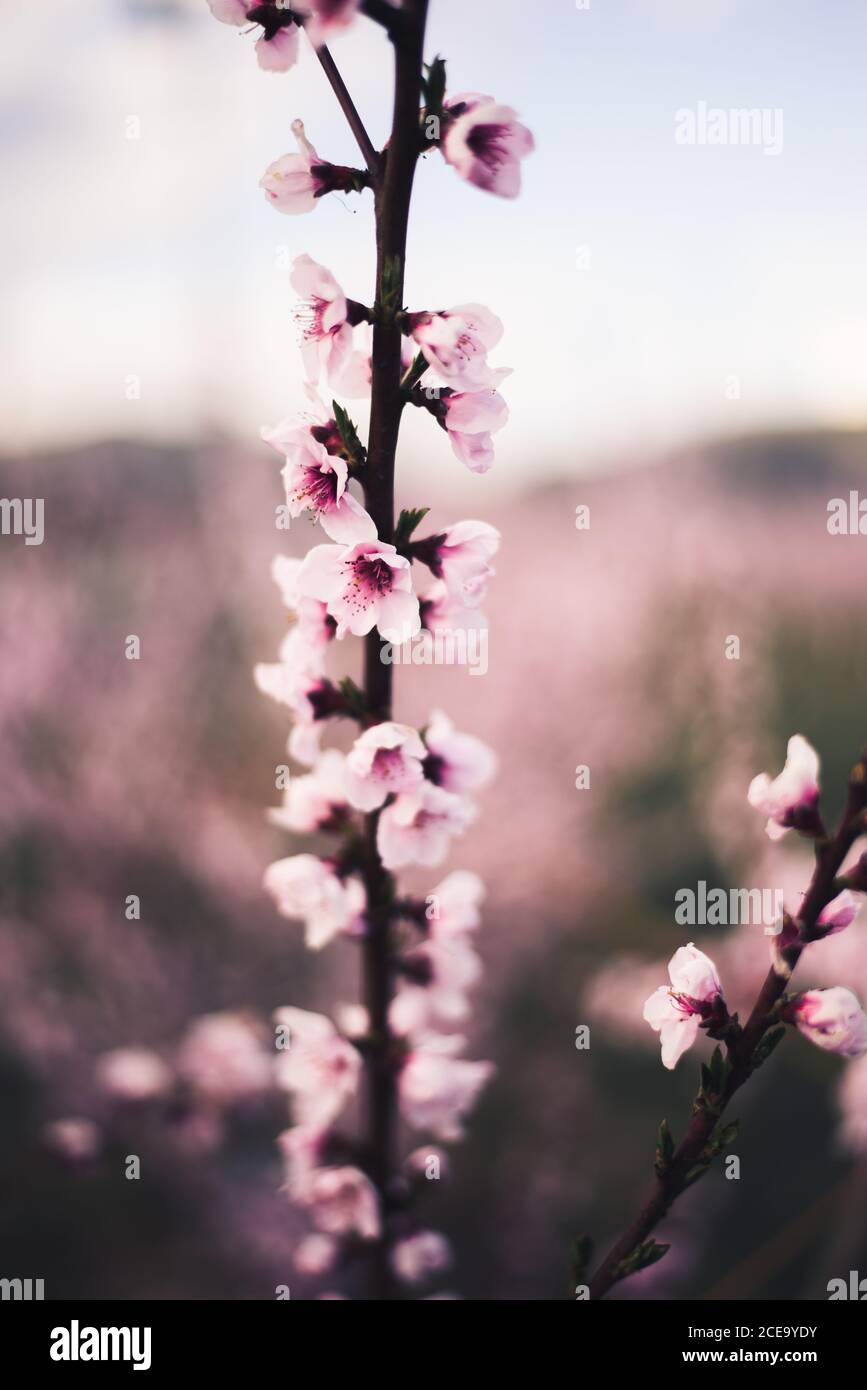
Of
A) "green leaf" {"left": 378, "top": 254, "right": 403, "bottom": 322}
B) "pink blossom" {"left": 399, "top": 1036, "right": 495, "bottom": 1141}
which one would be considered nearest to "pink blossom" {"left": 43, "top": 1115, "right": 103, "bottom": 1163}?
"pink blossom" {"left": 399, "top": 1036, "right": 495, "bottom": 1141}

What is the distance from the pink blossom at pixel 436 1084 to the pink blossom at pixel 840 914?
543 mm

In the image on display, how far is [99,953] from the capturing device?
3.00 m

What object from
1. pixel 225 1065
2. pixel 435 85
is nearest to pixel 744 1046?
pixel 435 85

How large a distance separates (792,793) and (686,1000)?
20 centimetres

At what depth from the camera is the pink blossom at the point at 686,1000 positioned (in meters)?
0.80

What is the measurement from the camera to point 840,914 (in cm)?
80

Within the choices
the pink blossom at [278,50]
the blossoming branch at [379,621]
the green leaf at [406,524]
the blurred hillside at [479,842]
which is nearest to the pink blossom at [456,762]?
the blossoming branch at [379,621]

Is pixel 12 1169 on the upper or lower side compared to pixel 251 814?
lower

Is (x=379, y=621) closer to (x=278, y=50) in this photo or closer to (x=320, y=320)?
(x=320, y=320)

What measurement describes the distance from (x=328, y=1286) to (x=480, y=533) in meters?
1.99

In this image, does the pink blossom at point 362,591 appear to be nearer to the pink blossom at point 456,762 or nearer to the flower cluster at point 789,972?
the pink blossom at point 456,762

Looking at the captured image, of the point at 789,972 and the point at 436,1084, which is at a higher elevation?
the point at 789,972
